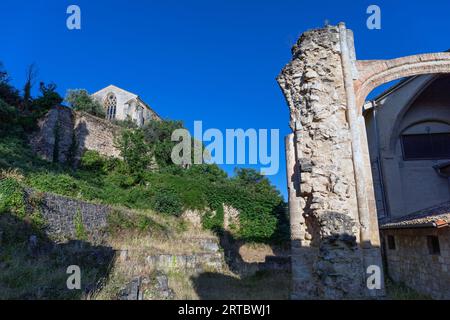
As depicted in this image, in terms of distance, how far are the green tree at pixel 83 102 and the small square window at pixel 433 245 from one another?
96.3 feet

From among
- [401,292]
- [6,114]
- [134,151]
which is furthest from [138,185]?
[401,292]

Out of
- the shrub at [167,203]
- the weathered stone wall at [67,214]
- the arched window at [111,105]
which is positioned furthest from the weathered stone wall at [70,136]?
the arched window at [111,105]

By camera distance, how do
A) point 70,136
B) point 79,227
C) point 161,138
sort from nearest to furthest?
point 79,227, point 70,136, point 161,138

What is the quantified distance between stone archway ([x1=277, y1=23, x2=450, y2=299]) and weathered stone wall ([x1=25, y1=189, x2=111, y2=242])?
26.0 ft

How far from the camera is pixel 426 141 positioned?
1234cm

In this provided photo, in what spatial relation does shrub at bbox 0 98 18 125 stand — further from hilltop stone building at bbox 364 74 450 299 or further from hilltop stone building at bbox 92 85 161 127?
hilltop stone building at bbox 364 74 450 299

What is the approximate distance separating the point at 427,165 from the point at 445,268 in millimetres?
6441

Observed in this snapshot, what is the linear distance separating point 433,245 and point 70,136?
69.9 ft

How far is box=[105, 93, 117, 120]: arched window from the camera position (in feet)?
114

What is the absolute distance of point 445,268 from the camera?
270 inches

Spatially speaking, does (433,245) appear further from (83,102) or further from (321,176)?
(83,102)

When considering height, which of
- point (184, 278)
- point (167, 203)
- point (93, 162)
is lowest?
point (184, 278)

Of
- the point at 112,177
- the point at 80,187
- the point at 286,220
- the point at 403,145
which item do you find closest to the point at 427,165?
the point at 403,145
